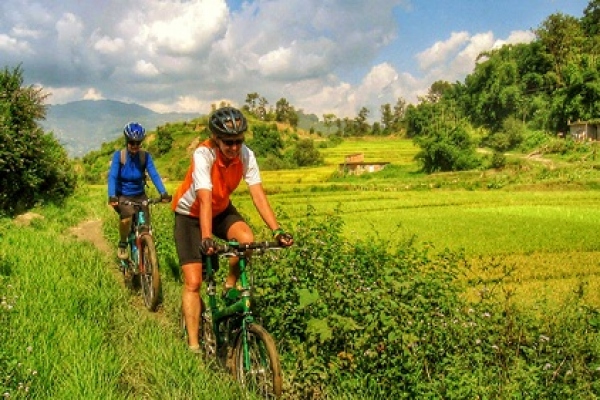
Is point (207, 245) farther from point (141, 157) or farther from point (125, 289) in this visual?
point (141, 157)

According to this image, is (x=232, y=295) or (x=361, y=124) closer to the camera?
(x=232, y=295)

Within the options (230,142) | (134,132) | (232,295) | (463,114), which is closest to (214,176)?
(230,142)

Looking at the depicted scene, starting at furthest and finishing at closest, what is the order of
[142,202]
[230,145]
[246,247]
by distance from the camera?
[142,202], [230,145], [246,247]

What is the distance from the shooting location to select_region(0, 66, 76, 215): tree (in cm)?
1309

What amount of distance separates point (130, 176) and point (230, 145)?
3750 mm

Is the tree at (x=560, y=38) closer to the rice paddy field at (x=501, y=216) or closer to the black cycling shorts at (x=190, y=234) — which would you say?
the rice paddy field at (x=501, y=216)

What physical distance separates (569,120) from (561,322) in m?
59.8

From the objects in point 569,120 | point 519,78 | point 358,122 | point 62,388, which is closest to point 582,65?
point 569,120

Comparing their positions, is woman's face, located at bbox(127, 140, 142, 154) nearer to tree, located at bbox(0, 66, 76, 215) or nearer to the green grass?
the green grass

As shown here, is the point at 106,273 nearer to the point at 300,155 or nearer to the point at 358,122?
the point at 300,155

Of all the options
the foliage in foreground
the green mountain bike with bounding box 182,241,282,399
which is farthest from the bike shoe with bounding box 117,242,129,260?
the green mountain bike with bounding box 182,241,282,399

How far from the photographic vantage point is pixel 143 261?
6727mm

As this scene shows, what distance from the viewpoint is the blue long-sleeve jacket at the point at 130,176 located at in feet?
22.9

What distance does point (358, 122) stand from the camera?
116 meters
